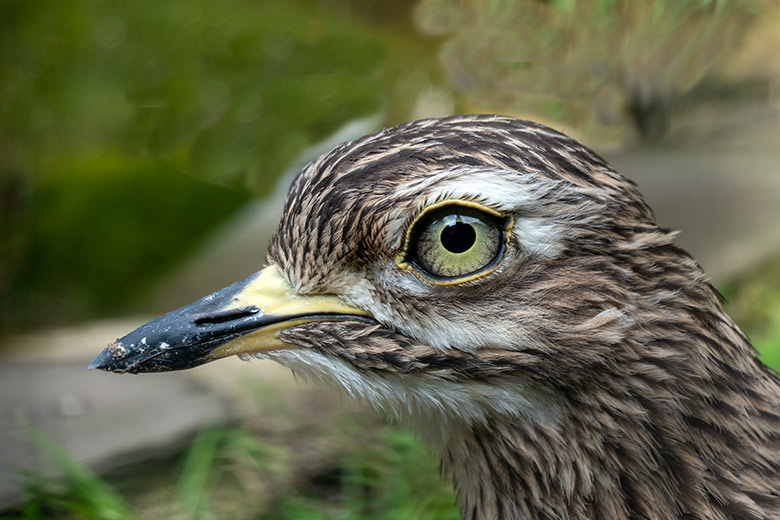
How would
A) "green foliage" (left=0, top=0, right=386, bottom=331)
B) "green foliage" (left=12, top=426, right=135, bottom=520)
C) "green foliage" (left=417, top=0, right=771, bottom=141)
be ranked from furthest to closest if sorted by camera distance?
1. "green foliage" (left=0, top=0, right=386, bottom=331)
2. "green foliage" (left=417, top=0, right=771, bottom=141)
3. "green foliage" (left=12, top=426, right=135, bottom=520)

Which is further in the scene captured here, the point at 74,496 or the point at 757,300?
the point at 757,300

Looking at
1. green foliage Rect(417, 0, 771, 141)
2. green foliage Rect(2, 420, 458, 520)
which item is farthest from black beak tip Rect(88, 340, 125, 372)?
green foliage Rect(417, 0, 771, 141)

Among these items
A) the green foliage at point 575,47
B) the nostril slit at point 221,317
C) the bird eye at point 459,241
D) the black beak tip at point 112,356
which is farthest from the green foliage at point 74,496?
the green foliage at point 575,47

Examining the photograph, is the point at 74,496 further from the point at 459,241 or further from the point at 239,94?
the point at 239,94

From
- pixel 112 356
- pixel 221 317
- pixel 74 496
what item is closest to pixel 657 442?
pixel 221 317

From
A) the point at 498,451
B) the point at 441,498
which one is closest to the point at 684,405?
the point at 498,451

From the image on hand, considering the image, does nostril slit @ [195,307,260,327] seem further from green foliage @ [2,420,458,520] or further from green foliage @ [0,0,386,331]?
green foliage @ [0,0,386,331]

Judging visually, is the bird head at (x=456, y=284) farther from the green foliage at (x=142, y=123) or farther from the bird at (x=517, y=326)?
the green foliage at (x=142, y=123)
